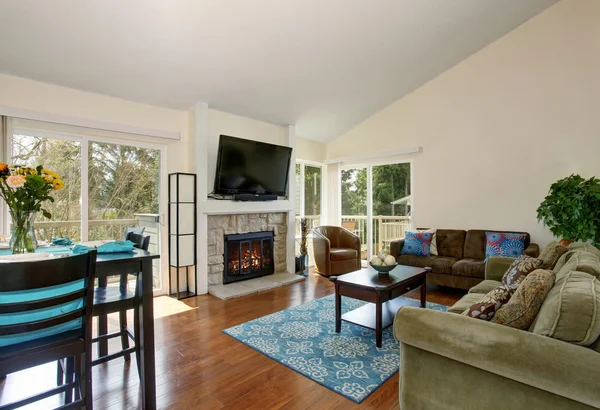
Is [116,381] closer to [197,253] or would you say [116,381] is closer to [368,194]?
[197,253]

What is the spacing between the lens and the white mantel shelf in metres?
4.19

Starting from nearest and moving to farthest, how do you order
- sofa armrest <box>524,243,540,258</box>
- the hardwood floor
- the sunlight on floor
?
1. the hardwood floor
2. the sunlight on floor
3. sofa armrest <box>524,243,540,258</box>

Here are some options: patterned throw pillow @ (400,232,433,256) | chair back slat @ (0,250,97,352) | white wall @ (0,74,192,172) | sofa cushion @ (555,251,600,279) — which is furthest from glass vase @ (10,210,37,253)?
patterned throw pillow @ (400,232,433,256)

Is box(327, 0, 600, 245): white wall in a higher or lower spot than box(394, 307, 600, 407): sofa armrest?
higher

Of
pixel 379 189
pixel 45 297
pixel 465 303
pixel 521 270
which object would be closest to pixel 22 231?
pixel 45 297

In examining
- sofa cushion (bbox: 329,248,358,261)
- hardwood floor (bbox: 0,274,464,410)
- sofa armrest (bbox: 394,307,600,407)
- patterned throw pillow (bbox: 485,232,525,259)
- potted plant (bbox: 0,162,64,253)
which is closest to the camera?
sofa armrest (bbox: 394,307,600,407)

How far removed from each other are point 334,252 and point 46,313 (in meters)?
4.02

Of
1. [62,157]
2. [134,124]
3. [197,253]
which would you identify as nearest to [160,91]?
[134,124]

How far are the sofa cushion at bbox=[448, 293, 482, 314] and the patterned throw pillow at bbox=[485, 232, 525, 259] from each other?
175 centimetres

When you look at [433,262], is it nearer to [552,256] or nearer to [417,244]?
[417,244]

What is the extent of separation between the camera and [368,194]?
19.4ft

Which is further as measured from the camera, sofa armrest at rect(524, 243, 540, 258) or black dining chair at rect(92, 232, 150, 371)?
sofa armrest at rect(524, 243, 540, 258)

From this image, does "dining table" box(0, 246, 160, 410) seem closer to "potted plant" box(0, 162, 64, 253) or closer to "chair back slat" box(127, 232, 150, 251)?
"potted plant" box(0, 162, 64, 253)

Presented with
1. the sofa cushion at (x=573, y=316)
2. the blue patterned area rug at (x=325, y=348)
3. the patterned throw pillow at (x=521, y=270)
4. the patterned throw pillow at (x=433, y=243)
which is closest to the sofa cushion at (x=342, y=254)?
the patterned throw pillow at (x=433, y=243)
